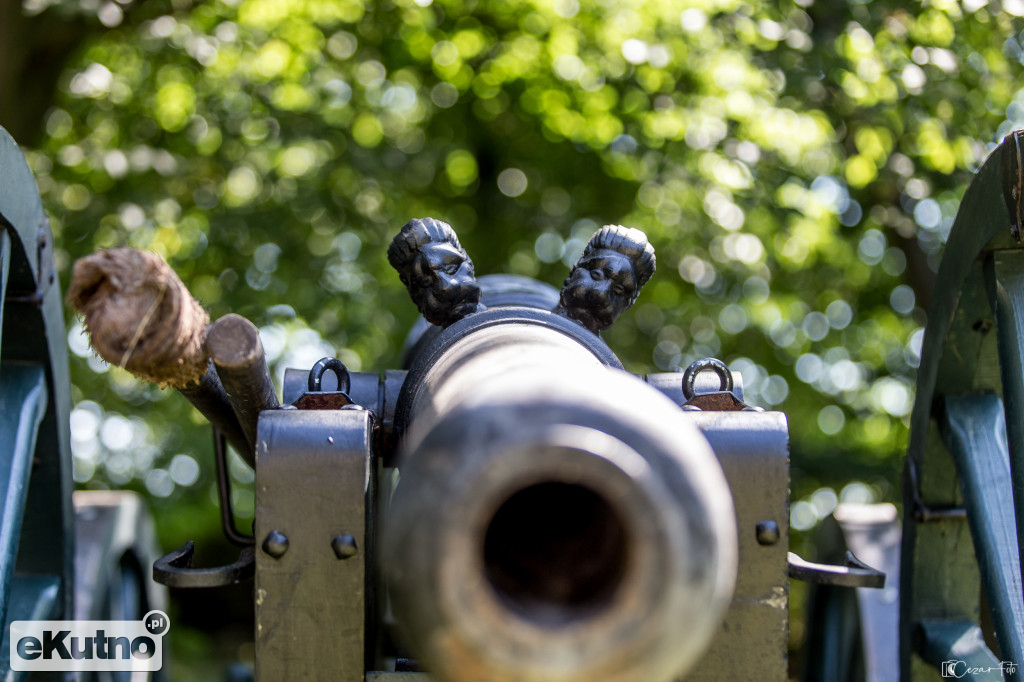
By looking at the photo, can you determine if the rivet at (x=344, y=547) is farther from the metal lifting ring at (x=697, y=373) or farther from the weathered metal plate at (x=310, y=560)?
the metal lifting ring at (x=697, y=373)

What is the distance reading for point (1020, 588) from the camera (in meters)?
2.55

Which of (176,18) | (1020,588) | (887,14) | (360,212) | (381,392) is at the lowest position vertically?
(1020,588)

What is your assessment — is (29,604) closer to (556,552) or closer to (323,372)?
(323,372)

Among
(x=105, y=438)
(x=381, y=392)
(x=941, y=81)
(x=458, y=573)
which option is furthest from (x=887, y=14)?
(x=105, y=438)

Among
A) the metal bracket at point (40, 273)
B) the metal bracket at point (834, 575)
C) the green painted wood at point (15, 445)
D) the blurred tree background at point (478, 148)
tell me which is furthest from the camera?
the blurred tree background at point (478, 148)

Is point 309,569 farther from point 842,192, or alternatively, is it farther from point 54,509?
point 842,192

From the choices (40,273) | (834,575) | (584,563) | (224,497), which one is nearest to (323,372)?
(224,497)

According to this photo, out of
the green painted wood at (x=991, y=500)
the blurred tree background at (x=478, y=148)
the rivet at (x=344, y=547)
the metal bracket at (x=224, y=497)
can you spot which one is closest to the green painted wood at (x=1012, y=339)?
the green painted wood at (x=991, y=500)

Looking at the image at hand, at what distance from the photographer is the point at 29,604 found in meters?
3.07

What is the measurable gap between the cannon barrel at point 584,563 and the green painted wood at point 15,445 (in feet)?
5.30

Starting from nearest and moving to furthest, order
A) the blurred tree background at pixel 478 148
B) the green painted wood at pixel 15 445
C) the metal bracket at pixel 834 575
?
the metal bracket at pixel 834 575 → the green painted wood at pixel 15 445 → the blurred tree background at pixel 478 148

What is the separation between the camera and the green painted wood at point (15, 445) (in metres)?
2.58

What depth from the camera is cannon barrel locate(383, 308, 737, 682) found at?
1300 mm

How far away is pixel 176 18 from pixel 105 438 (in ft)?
10.6
